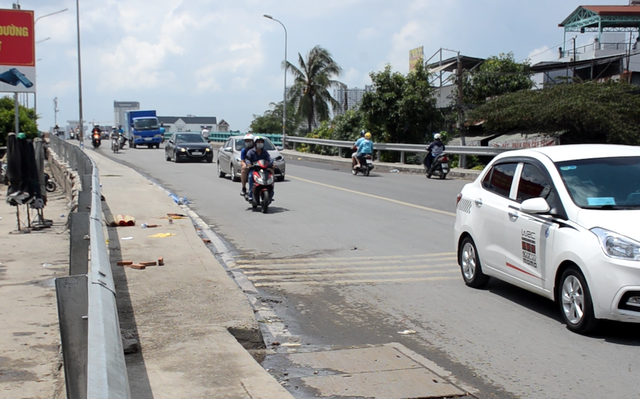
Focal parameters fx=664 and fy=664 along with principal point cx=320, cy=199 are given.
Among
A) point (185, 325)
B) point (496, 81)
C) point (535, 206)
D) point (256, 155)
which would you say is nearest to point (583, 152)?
point (535, 206)

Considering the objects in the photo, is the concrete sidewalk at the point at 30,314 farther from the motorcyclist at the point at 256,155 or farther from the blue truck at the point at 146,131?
the blue truck at the point at 146,131

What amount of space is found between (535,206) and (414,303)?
1694mm

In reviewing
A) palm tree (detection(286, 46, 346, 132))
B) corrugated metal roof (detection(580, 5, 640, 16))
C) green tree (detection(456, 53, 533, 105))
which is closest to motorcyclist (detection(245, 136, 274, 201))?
green tree (detection(456, 53, 533, 105))

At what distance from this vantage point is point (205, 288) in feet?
23.1

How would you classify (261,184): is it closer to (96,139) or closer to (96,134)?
(96,139)

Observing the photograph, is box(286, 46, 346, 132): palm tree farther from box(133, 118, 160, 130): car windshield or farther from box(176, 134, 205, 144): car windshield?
box(176, 134, 205, 144): car windshield

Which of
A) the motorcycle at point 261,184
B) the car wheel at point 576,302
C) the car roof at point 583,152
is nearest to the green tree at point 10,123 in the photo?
the motorcycle at point 261,184

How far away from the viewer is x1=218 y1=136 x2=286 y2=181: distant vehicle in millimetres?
22250

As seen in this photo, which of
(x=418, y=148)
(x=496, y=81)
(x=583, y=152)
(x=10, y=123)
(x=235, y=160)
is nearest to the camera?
(x=583, y=152)

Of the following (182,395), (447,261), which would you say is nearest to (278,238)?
(447,261)

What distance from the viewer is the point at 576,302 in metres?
5.75

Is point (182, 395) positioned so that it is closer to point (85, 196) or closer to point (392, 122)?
point (85, 196)

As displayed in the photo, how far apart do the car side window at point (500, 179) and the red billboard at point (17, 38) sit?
63.3 feet

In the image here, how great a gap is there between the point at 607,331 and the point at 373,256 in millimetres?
4285
